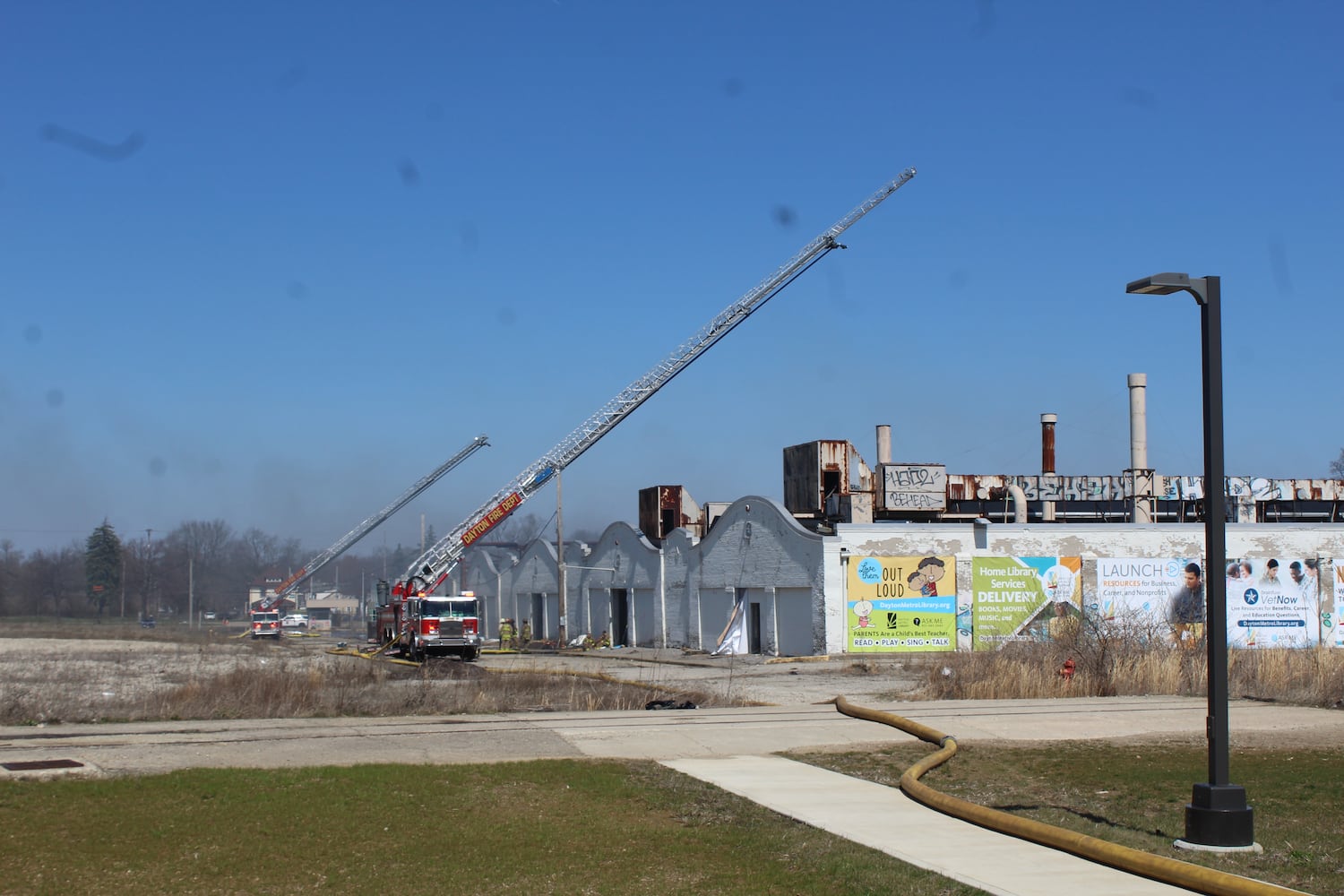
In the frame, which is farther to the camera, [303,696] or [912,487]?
[912,487]

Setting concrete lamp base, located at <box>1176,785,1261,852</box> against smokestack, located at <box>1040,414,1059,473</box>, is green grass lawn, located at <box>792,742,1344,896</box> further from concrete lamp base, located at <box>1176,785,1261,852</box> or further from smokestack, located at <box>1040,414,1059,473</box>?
smokestack, located at <box>1040,414,1059,473</box>

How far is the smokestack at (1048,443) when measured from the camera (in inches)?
2210

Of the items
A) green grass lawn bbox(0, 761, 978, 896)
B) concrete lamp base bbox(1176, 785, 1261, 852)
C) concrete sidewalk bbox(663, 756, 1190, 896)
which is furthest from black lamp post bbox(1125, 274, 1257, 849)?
green grass lawn bbox(0, 761, 978, 896)

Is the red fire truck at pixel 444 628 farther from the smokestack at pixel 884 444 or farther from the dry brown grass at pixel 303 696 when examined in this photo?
the smokestack at pixel 884 444

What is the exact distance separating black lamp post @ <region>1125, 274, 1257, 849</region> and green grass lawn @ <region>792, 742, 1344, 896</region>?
0.23m

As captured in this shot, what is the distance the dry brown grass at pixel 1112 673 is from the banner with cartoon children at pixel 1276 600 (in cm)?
1958

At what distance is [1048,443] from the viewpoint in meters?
56.6

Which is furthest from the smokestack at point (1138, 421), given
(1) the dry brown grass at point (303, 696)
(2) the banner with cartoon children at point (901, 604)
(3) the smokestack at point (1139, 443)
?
(1) the dry brown grass at point (303, 696)

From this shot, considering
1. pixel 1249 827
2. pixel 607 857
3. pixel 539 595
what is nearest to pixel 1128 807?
pixel 1249 827

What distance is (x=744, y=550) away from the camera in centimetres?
4431

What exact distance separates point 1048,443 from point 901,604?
757 inches

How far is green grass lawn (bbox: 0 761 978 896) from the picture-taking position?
8555 mm

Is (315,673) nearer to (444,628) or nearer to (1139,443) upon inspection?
(444,628)

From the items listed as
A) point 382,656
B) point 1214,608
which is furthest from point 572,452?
point 1214,608
